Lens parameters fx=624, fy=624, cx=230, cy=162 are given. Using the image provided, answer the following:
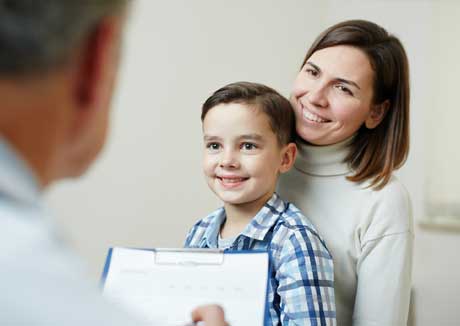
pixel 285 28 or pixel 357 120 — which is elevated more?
pixel 285 28

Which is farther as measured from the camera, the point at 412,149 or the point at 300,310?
the point at 412,149

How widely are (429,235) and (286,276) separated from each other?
174 centimetres

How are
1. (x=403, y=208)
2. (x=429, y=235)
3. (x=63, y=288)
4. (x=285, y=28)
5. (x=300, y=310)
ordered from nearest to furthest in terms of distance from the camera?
1. (x=63, y=288)
2. (x=300, y=310)
3. (x=403, y=208)
4. (x=429, y=235)
5. (x=285, y=28)

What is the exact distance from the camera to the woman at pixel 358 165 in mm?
1329

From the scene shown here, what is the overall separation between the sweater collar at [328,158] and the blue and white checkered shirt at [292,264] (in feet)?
0.45

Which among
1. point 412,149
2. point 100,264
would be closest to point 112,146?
point 100,264

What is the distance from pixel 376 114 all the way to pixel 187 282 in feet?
2.08

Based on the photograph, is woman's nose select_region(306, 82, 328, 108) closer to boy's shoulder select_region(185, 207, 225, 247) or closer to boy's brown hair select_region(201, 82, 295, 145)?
boy's brown hair select_region(201, 82, 295, 145)

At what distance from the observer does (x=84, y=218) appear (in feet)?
7.68

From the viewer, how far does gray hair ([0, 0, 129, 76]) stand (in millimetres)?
391

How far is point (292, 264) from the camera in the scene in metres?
1.19

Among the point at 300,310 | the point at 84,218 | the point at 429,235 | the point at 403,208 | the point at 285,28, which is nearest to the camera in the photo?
the point at 300,310

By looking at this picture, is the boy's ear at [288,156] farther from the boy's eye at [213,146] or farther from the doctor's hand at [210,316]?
the doctor's hand at [210,316]

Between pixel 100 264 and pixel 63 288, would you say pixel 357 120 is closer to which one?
pixel 63 288
